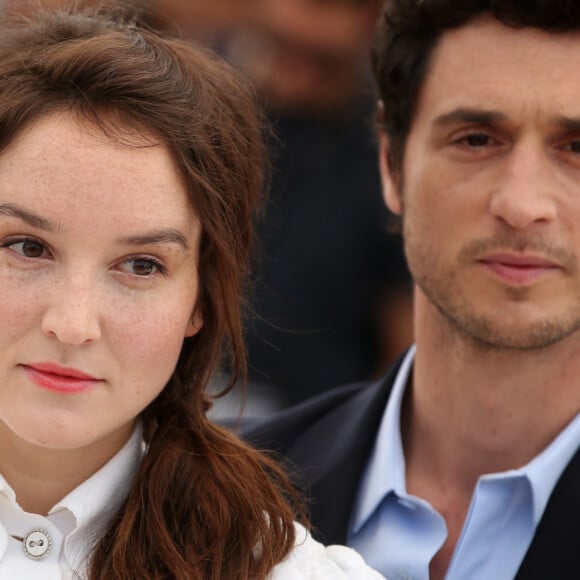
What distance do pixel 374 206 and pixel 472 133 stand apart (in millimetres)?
1518

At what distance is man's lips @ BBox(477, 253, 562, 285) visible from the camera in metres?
3.38

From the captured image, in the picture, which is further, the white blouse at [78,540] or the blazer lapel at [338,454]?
the blazer lapel at [338,454]

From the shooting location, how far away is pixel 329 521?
134 inches

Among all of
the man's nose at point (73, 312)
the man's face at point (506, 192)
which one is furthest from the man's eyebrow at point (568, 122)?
the man's nose at point (73, 312)

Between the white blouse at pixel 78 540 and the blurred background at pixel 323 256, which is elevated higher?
the blurred background at pixel 323 256

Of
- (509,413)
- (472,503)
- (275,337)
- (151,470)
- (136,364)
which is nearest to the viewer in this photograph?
(136,364)

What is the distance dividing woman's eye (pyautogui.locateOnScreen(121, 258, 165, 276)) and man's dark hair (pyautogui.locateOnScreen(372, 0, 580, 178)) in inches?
45.9

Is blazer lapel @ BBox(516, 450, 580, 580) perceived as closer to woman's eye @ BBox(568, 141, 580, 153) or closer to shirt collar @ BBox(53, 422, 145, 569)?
woman's eye @ BBox(568, 141, 580, 153)

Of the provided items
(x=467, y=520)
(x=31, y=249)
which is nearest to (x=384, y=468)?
(x=467, y=520)

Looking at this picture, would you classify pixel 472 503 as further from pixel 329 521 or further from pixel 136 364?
pixel 136 364

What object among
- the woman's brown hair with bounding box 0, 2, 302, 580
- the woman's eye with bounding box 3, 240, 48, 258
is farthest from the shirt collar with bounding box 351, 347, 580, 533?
the woman's eye with bounding box 3, 240, 48, 258

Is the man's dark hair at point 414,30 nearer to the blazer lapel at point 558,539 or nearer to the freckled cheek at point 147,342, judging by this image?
the blazer lapel at point 558,539

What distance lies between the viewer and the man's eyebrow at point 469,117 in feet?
11.3

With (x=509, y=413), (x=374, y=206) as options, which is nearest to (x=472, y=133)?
(x=509, y=413)
